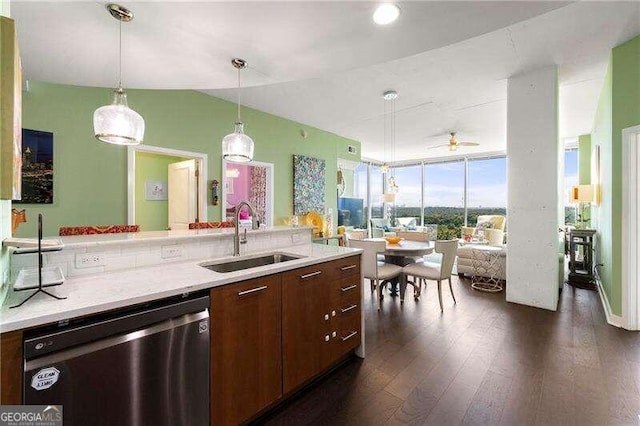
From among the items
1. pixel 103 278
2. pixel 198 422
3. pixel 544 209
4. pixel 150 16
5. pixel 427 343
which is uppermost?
pixel 150 16

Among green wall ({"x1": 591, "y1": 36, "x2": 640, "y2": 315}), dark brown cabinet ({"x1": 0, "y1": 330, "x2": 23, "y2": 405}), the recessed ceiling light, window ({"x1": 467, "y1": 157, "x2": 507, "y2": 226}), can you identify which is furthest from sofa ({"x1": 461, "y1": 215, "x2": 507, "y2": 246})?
dark brown cabinet ({"x1": 0, "y1": 330, "x2": 23, "y2": 405})

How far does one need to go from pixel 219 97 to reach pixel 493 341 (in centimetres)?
467

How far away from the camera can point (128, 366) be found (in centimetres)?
114

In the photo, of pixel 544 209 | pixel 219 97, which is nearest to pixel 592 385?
pixel 544 209

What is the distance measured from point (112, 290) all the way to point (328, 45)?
1970 mm

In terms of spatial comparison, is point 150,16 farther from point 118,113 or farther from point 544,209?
point 544,209

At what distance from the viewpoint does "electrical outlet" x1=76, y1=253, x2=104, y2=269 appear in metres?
1.51

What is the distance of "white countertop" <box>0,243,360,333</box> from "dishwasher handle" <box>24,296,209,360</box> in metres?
0.05

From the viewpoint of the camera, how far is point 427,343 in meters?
2.60

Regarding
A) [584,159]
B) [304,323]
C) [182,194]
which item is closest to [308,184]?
[182,194]

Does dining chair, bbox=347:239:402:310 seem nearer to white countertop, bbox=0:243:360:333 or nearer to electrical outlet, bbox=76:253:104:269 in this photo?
white countertop, bbox=0:243:360:333

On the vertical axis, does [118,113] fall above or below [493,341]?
above

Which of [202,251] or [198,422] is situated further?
[202,251]

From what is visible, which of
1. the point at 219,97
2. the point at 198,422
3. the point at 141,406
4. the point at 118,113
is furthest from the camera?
the point at 219,97
